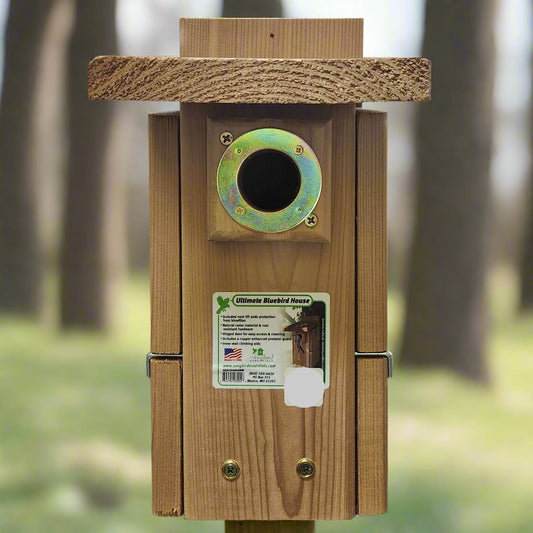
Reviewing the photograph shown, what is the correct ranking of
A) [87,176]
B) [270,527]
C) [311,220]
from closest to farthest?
[311,220] → [270,527] → [87,176]

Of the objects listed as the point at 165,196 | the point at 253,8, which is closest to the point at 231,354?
the point at 165,196

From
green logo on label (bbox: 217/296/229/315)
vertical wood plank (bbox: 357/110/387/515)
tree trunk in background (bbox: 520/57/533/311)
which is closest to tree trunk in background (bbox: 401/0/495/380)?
tree trunk in background (bbox: 520/57/533/311)

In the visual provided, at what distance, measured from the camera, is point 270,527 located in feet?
4.42

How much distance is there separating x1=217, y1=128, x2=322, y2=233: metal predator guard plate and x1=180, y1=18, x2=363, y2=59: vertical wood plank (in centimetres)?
15

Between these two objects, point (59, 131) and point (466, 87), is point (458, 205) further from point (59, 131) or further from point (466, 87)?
point (59, 131)

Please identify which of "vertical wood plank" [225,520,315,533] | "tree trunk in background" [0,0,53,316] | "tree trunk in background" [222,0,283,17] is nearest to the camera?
"vertical wood plank" [225,520,315,533]

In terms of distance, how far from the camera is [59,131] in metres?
3.06

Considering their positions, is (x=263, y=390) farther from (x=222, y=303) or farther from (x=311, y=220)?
(x=311, y=220)

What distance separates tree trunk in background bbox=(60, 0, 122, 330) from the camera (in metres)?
3.05

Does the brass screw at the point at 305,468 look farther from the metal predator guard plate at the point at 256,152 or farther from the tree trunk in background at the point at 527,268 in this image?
the tree trunk in background at the point at 527,268

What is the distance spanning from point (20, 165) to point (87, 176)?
0.90 ft

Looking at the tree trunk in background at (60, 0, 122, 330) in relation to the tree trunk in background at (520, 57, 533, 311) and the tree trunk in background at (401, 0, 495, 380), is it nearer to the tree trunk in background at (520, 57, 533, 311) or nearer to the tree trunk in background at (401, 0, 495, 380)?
the tree trunk in background at (401, 0, 495, 380)

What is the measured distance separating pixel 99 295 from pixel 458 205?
142 cm

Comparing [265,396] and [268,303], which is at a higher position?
[268,303]
